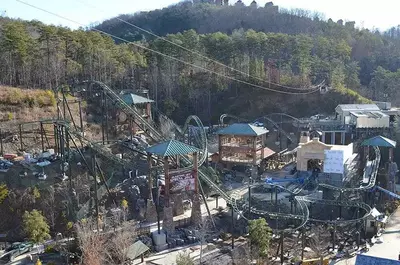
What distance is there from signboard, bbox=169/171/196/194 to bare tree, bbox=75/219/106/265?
5763mm

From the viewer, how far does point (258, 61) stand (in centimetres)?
6231

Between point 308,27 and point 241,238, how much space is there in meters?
83.7

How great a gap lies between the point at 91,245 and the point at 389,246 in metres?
17.7

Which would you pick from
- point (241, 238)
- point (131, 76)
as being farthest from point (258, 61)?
point (241, 238)

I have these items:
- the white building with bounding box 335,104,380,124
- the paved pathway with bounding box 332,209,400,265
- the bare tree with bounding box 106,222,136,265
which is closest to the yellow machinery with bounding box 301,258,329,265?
the paved pathway with bounding box 332,209,400,265

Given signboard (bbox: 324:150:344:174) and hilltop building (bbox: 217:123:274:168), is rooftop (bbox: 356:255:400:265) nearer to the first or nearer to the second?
signboard (bbox: 324:150:344:174)

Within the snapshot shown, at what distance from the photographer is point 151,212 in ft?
97.0

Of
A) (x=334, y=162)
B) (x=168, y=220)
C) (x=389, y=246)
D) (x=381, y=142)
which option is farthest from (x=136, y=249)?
(x=381, y=142)

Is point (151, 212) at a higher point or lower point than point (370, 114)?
lower

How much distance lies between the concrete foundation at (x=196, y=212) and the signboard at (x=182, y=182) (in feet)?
2.42

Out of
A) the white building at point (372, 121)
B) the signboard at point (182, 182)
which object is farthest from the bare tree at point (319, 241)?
the white building at point (372, 121)

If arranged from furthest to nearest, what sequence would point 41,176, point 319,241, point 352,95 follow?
point 352,95, point 41,176, point 319,241

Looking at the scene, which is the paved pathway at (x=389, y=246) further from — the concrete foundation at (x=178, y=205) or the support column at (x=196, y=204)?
the concrete foundation at (x=178, y=205)

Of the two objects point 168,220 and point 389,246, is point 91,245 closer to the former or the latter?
point 168,220
